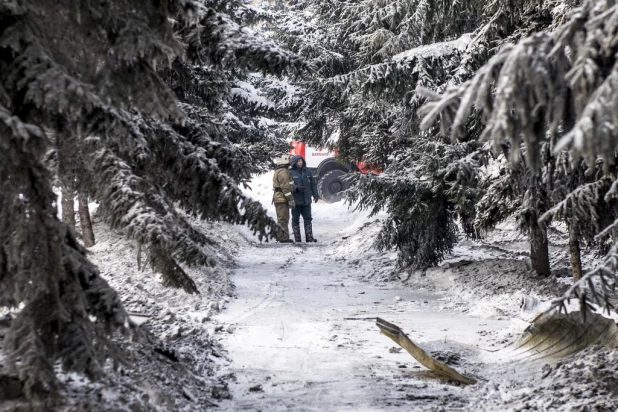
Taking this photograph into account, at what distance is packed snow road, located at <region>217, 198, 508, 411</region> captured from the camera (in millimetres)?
5387

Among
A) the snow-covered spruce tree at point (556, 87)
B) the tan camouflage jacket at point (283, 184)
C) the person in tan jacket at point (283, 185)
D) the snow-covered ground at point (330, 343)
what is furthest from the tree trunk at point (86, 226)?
the snow-covered spruce tree at point (556, 87)

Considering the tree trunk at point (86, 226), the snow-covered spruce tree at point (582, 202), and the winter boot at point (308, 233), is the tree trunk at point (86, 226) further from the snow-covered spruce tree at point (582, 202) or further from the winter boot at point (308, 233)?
the winter boot at point (308, 233)

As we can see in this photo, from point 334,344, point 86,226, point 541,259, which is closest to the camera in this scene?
point 334,344

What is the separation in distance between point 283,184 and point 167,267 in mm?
12282

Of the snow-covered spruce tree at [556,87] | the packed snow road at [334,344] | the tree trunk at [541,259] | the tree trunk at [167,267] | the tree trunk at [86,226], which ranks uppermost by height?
the snow-covered spruce tree at [556,87]

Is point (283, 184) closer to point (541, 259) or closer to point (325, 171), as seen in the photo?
point (541, 259)

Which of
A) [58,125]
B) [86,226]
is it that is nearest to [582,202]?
[58,125]

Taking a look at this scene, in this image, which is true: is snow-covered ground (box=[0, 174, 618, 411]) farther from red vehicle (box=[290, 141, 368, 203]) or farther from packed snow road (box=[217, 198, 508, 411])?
red vehicle (box=[290, 141, 368, 203])

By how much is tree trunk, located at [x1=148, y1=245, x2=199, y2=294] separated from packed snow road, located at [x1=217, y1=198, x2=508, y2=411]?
1.02m

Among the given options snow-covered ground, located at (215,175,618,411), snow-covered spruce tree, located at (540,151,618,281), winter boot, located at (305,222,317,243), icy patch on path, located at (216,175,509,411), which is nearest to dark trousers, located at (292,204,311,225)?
winter boot, located at (305,222,317,243)

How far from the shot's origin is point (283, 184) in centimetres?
1756

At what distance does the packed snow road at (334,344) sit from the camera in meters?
5.39

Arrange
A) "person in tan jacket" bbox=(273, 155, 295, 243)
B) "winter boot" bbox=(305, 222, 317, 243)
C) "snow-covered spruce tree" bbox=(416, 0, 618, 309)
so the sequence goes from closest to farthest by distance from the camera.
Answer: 1. "snow-covered spruce tree" bbox=(416, 0, 618, 309)
2. "person in tan jacket" bbox=(273, 155, 295, 243)
3. "winter boot" bbox=(305, 222, 317, 243)

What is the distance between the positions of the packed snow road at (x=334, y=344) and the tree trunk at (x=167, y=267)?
1.02 m
